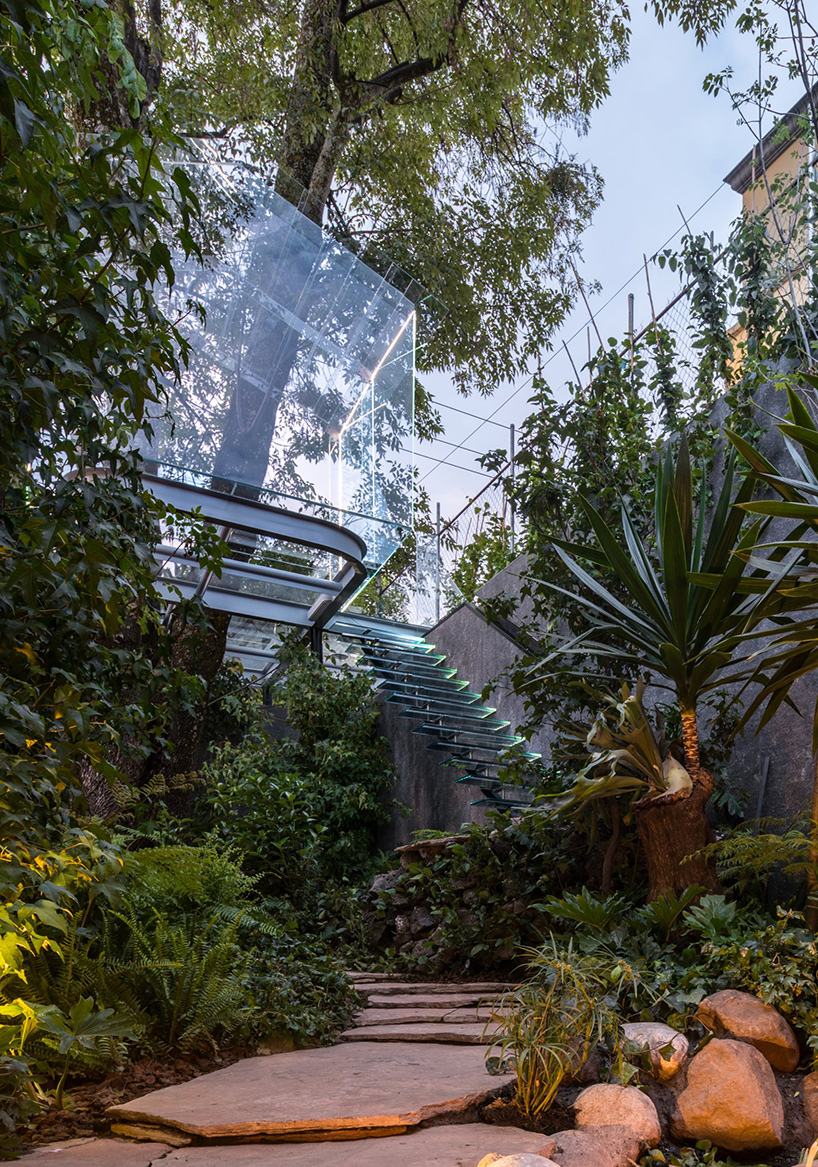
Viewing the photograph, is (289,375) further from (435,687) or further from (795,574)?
(795,574)

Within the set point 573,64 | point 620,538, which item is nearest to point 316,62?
point 573,64

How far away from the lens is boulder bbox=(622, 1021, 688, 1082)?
8.29 feet

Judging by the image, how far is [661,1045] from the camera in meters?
2.55

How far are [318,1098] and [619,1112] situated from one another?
0.86 metres

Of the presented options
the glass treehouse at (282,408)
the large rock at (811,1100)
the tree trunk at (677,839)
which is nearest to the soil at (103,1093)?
the tree trunk at (677,839)

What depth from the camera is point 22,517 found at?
230cm

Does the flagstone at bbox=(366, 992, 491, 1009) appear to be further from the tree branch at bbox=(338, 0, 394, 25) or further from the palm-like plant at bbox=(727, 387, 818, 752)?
the tree branch at bbox=(338, 0, 394, 25)

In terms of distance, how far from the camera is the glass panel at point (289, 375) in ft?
16.9

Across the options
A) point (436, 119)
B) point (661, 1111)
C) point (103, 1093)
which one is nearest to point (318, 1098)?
point (103, 1093)

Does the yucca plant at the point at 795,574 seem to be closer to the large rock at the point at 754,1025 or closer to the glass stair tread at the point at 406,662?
the large rock at the point at 754,1025

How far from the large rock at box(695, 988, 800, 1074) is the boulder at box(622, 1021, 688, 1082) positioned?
0.48 feet

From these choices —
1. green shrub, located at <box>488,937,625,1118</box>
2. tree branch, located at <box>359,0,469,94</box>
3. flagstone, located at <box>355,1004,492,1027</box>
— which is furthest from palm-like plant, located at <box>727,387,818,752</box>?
tree branch, located at <box>359,0,469,94</box>

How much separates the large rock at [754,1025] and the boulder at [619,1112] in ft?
1.38

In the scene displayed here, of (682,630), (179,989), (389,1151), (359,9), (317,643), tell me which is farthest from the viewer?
(317,643)
